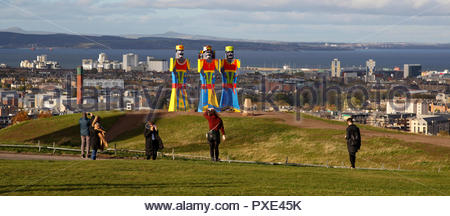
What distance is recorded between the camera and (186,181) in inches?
580

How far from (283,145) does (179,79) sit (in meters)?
14.7

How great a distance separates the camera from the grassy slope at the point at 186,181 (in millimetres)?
13258

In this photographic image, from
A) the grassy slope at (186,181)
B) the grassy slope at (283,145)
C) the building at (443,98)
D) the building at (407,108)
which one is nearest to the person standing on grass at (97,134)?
the grassy slope at (186,181)

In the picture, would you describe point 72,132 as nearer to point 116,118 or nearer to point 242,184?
point 116,118

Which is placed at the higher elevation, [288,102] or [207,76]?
[207,76]

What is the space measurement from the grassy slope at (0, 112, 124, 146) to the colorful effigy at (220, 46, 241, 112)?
7744 mm

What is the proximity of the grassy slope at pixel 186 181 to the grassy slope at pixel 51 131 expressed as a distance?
2136cm

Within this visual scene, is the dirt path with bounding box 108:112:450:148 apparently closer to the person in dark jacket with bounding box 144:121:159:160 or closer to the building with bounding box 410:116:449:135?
the person in dark jacket with bounding box 144:121:159:160

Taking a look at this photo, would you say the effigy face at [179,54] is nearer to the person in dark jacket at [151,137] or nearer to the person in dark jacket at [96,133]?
the person in dark jacket at [151,137]

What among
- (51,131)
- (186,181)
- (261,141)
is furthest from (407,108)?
(186,181)

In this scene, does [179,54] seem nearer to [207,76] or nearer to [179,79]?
[179,79]

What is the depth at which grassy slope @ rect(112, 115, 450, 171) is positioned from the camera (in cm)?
2961

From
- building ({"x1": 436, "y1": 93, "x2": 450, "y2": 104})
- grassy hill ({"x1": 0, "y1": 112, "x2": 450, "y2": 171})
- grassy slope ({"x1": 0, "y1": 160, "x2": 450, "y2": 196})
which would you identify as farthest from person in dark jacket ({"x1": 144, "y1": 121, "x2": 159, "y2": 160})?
building ({"x1": 436, "y1": 93, "x2": 450, "y2": 104})

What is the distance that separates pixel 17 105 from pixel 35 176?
9687 centimetres
